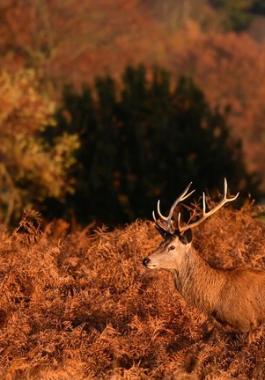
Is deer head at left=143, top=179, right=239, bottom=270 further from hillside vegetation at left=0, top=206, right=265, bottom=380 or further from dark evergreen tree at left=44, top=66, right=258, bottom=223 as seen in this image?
dark evergreen tree at left=44, top=66, right=258, bottom=223

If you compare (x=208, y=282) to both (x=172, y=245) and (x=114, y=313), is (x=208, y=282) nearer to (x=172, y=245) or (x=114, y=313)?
(x=172, y=245)

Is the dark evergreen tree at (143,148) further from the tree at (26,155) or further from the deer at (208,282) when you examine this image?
the deer at (208,282)

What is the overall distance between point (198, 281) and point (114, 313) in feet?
3.65

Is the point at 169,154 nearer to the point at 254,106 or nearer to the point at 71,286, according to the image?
the point at 71,286

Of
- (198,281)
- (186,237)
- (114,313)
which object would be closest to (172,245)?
(186,237)

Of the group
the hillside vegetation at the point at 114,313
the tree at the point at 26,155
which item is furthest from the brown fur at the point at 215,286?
the tree at the point at 26,155

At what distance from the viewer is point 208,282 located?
1121 cm

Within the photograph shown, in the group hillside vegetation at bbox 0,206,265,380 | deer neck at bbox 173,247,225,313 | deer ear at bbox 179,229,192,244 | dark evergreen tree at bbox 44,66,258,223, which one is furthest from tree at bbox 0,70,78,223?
deer ear at bbox 179,229,192,244

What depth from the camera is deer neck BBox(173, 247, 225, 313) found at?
11.1m

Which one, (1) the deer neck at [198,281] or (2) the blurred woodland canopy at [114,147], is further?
(2) the blurred woodland canopy at [114,147]

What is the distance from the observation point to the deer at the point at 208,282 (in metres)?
10.9

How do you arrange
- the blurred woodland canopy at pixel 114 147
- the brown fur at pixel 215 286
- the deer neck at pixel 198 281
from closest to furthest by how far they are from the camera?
the brown fur at pixel 215 286
the deer neck at pixel 198 281
the blurred woodland canopy at pixel 114 147

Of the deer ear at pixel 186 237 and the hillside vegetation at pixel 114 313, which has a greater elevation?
the deer ear at pixel 186 237

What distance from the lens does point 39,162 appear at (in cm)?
2405
